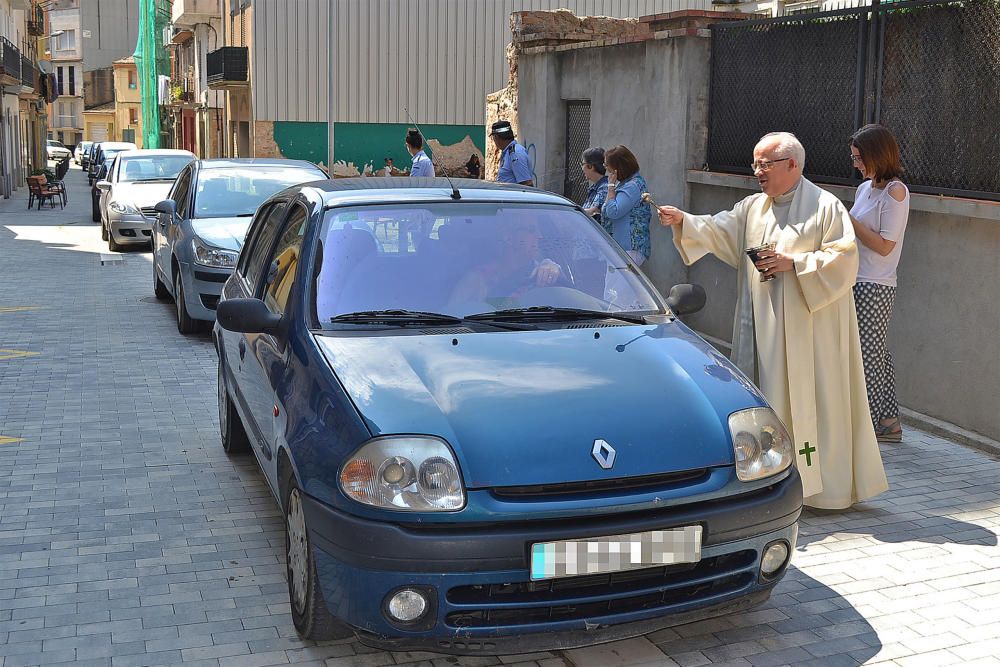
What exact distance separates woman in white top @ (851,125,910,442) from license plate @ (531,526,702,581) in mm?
3352

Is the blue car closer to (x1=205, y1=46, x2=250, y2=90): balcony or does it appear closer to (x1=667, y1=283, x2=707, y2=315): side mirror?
(x1=667, y1=283, x2=707, y2=315): side mirror

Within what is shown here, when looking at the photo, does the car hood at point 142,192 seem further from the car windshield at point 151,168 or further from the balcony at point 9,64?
the balcony at point 9,64

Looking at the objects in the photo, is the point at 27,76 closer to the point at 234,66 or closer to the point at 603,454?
the point at 234,66

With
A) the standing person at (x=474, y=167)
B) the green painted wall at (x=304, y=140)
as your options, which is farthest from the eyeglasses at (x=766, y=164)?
the green painted wall at (x=304, y=140)

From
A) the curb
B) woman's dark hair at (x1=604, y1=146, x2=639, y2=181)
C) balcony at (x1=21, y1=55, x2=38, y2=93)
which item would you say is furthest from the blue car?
balcony at (x1=21, y1=55, x2=38, y2=93)

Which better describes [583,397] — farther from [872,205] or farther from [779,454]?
[872,205]

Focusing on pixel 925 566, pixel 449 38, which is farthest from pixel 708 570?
pixel 449 38

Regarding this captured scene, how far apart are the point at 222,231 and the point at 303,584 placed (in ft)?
22.5

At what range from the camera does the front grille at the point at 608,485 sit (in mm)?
A: 3447

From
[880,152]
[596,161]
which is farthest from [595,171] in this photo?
[880,152]

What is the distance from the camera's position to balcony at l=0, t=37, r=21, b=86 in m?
34.7

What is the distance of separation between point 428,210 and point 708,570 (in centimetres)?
202

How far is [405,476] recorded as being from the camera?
347 cm

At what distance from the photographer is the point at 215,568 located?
4.72 meters
